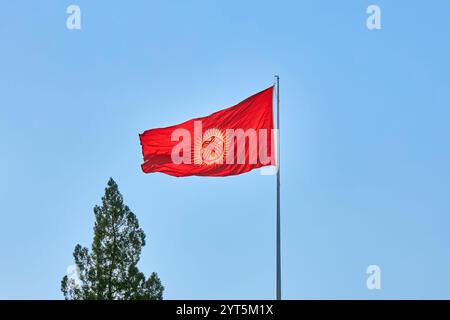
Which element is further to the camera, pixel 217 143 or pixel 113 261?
pixel 113 261

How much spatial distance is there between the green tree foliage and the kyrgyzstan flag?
790 inches

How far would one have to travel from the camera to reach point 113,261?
49750mm

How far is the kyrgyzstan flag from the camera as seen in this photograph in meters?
29.4

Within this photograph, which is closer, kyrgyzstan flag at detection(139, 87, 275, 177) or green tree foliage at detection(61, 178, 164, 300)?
kyrgyzstan flag at detection(139, 87, 275, 177)

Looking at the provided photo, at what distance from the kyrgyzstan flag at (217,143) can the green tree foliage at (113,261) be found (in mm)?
20076

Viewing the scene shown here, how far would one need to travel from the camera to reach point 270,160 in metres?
29.0

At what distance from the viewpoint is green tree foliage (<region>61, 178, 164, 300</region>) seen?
48938mm

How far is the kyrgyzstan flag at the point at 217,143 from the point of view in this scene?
2939 cm

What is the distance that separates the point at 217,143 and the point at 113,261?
2177 centimetres
